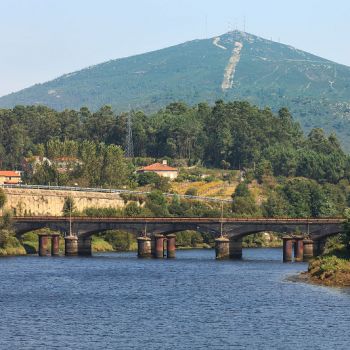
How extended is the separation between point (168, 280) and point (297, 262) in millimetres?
40611

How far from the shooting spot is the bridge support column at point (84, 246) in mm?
186750

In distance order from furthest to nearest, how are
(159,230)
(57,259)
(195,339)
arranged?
1. (159,230)
2. (57,259)
3. (195,339)

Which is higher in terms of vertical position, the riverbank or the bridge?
the bridge

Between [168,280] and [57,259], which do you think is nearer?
[168,280]

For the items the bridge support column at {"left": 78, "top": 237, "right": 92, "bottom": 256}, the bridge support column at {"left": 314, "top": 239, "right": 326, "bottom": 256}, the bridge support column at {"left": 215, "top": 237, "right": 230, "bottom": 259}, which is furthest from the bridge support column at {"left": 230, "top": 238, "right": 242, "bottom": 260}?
the bridge support column at {"left": 78, "top": 237, "right": 92, "bottom": 256}

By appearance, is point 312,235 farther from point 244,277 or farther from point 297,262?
point 244,277

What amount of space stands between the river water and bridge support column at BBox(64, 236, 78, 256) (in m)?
27.1

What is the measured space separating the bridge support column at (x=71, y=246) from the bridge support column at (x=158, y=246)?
12680 millimetres

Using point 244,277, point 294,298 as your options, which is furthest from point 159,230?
point 294,298

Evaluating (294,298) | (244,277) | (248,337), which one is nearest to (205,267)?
(244,277)

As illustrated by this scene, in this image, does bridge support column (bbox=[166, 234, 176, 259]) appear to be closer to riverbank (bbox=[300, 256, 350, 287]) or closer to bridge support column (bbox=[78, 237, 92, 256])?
bridge support column (bbox=[78, 237, 92, 256])

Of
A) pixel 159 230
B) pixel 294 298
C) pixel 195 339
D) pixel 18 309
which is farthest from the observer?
pixel 159 230

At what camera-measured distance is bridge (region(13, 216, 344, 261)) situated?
180875 millimetres

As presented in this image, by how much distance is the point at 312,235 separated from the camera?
182375 millimetres
